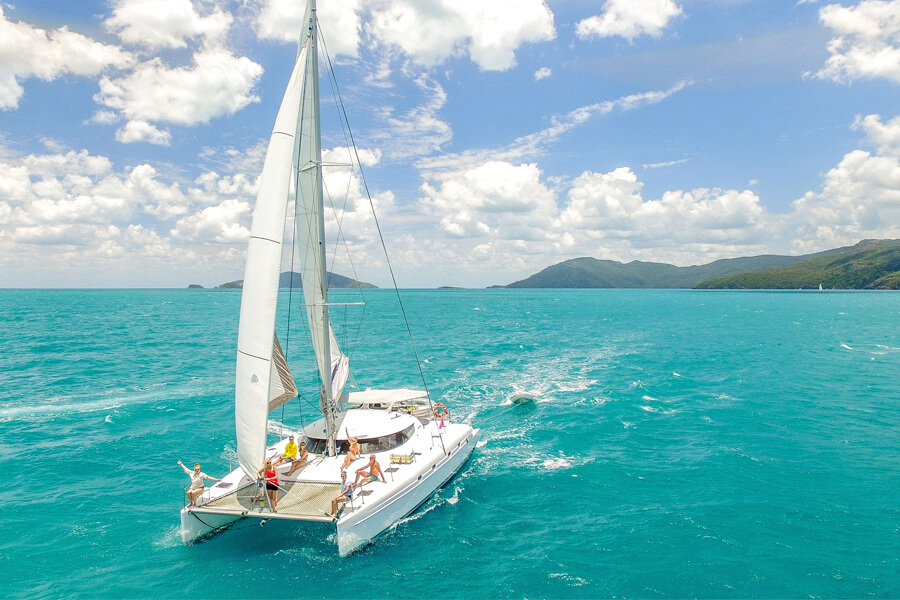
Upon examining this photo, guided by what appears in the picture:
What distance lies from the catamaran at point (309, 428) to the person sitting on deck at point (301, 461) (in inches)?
10.5

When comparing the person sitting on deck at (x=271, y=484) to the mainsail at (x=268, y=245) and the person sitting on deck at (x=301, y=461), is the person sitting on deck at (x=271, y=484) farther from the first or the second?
the person sitting on deck at (x=301, y=461)

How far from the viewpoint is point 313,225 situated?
21.4 m

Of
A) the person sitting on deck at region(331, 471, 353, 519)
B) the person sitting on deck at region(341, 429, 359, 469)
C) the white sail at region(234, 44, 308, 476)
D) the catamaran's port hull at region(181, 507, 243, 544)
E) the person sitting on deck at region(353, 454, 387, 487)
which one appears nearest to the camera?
the person sitting on deck at region(331, 471, 353, 519)

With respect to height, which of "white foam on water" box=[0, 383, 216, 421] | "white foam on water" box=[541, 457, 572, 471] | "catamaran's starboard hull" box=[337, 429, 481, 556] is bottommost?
"white foam on water" box=[541, 457, 572, 471]

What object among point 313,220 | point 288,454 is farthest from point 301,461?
point 313,220

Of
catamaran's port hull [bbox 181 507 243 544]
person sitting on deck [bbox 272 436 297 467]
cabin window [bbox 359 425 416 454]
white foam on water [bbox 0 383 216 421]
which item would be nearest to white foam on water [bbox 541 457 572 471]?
cabin window [bbox 359 425 416 454]

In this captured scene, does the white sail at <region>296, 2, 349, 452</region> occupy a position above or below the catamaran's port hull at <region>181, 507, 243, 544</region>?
above

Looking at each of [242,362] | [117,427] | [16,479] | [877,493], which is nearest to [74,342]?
[117,427]

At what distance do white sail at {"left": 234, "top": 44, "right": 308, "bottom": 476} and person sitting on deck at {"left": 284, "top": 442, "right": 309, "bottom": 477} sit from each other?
2552 millimetres

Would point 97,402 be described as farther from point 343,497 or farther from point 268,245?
point 343,497

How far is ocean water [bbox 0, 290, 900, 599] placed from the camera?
52.9 feet

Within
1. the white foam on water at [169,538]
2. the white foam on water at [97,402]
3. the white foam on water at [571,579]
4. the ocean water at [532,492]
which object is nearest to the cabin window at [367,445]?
the ocean water at [532,492]

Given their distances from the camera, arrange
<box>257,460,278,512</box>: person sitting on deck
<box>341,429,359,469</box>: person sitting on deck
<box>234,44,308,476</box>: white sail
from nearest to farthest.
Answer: <box>257,460,278,512</box>: person sitting on deck, <box>234,44,308,476</box>: white sail, <box>341,429,359,469</box>: person sitting on deck

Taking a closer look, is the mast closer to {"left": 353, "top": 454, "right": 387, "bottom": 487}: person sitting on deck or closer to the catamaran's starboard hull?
{"left": 353, "top": 454, "right": 387, "bottom": 487}: person sitting on deck
